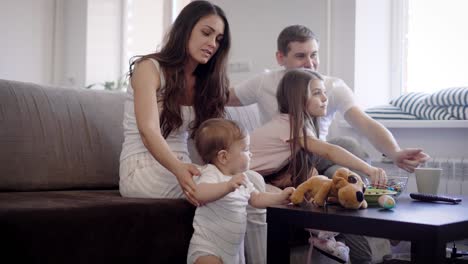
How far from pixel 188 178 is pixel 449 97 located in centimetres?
207

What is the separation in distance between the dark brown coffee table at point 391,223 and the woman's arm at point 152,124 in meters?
0.25

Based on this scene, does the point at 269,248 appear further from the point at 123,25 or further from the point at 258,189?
the point at 123,25

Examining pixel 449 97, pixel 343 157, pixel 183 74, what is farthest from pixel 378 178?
pixel 449 97

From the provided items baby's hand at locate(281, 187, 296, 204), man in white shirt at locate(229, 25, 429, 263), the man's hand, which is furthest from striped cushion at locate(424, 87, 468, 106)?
baby's hand at locate(281, 187, 296, 204)

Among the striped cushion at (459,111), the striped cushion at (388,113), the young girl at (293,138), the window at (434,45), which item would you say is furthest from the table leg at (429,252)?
the window at (434,45)

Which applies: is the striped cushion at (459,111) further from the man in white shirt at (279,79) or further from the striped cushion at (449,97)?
the man in white shirt at (279,79)

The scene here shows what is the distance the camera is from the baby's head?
178 cm

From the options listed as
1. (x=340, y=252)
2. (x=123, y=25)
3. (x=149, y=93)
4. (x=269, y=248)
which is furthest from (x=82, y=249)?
(x=123, y=25)

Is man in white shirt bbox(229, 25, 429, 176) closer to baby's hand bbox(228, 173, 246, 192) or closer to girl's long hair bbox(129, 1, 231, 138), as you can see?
girl's long hair bbox(129, 1, 231, 138)

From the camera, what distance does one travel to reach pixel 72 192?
2.03 metres

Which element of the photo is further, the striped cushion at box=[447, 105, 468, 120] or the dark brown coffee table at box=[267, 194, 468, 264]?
the striped cushion at box=[447, 105, 468, 120]

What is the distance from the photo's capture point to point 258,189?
2.03 meters

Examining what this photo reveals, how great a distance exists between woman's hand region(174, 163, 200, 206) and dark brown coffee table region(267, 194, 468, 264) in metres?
0.21

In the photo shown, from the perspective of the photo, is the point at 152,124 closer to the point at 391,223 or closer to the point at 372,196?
the point at 372,196
